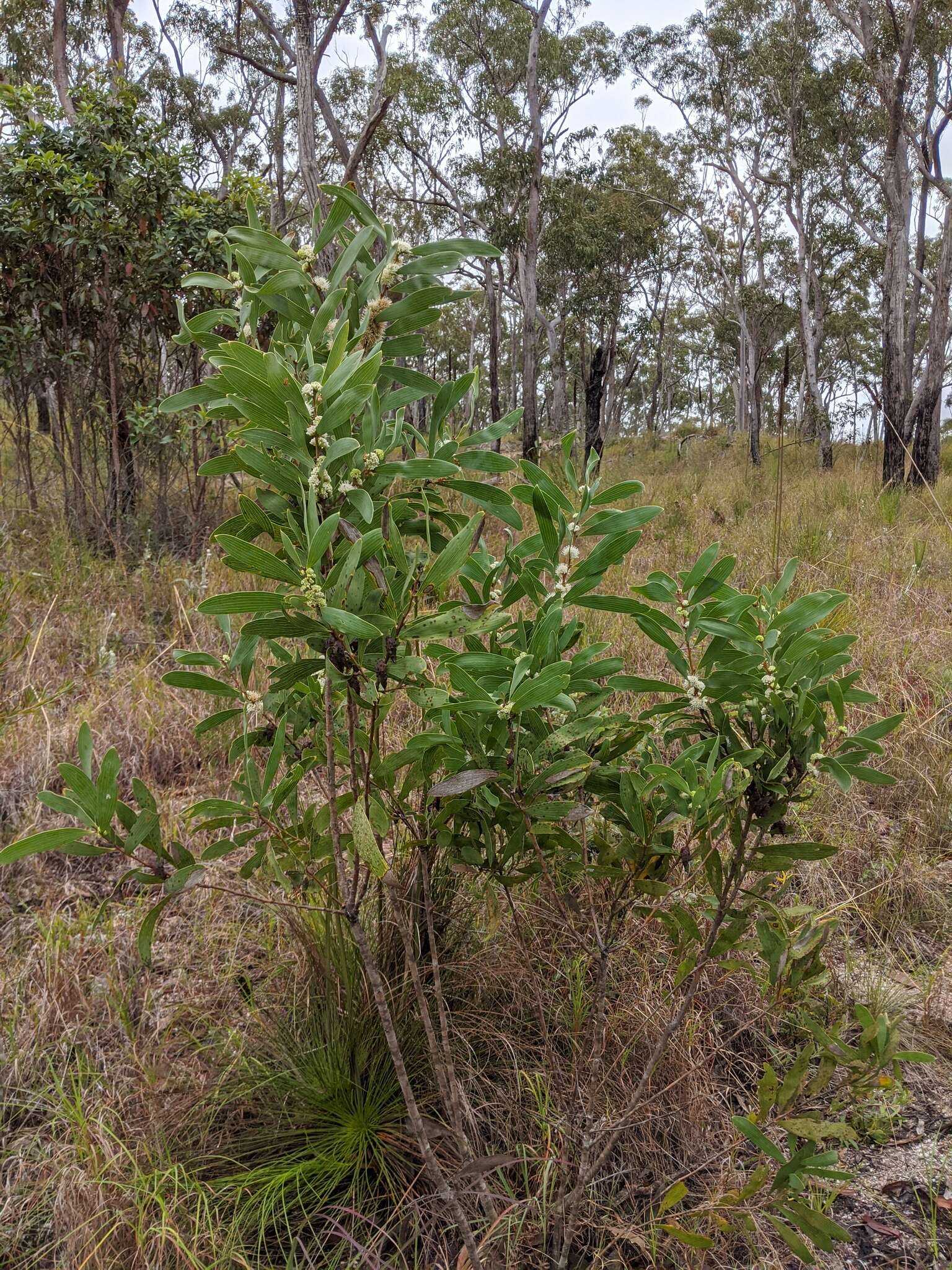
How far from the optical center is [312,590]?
2.55ft

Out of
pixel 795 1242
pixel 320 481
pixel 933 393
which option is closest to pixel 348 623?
pixel 320 481

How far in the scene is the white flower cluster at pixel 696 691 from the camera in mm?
1082

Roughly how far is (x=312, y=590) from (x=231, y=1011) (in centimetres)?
122

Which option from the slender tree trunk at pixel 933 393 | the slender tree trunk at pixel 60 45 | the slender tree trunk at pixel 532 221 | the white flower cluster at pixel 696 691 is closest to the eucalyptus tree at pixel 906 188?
the slender tree trunk at pixel 933 393

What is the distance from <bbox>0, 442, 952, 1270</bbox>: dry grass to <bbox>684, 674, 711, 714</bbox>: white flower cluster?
488 mm

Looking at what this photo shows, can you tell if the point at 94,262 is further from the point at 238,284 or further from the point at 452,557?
the point at 452,557

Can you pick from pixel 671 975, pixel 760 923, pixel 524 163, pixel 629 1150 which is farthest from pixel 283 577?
pixel 524 163

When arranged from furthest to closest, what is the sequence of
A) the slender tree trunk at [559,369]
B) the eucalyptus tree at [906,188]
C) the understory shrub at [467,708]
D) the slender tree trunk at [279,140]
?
the slender tree trunk at [559,369], the slender tree trunk at [279,140], the eucalyptus tree at [906,188], the understory shrub at [467,708]

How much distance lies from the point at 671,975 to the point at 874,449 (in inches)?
592

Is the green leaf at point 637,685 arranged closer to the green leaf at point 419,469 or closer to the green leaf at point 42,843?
the green leaf at point 419,469

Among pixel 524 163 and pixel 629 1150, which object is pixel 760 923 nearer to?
pixel 629 1150

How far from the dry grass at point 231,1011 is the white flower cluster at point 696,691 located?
488 millimetres

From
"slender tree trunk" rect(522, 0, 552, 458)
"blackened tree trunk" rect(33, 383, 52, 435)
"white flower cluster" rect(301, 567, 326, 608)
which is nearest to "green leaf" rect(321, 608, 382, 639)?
"white flower cluster" rect(301, 567, 326, 608)

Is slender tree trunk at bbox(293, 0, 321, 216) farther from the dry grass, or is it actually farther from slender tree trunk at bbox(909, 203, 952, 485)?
slender tree trunk at bbox(909, 203, 952, 485)
